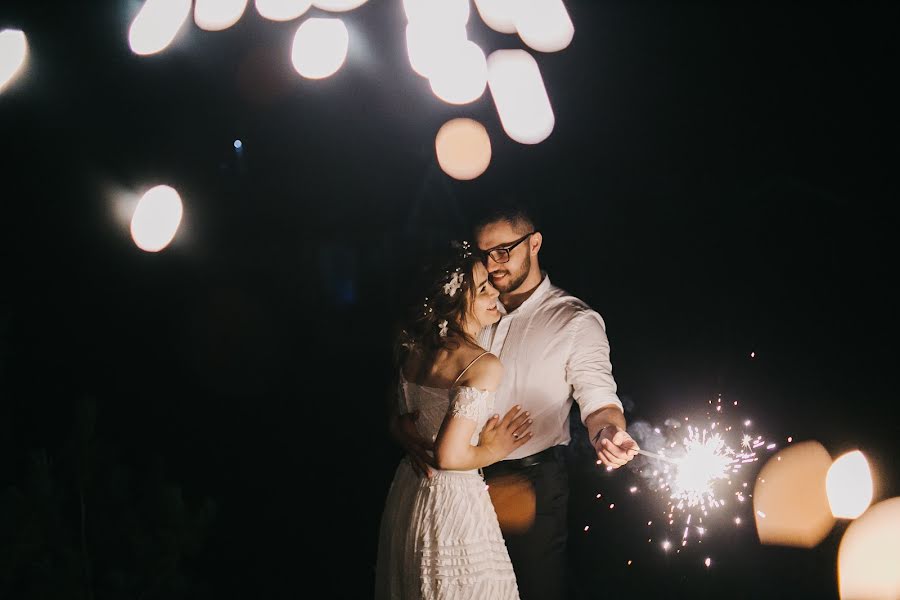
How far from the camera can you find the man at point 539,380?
2.60 m

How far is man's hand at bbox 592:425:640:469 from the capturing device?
7.53 feet

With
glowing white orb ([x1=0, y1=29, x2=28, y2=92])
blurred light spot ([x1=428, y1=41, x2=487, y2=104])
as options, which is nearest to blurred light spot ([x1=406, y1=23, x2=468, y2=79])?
blurred light spot ([x1=428, y1=41, x2=487, y2=104])

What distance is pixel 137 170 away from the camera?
12.1 ft

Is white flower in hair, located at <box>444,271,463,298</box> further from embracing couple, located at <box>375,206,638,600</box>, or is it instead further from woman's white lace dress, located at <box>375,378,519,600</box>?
woman's white lace dress, located at <box>375,378,519,600</box>

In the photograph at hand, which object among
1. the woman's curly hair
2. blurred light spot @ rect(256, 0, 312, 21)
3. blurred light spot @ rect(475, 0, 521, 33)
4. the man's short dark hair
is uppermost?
blurred light spot @ rect(256, 0, 312, 21)

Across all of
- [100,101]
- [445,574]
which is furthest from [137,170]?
[445,574]


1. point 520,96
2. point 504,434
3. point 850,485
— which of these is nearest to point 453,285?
point 504,434

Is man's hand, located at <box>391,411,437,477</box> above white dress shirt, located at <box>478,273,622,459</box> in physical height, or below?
below

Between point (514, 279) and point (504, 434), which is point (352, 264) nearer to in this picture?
point (514, 279)

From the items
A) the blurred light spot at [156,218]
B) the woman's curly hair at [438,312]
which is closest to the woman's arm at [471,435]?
the woman's curly hair at [438,312]

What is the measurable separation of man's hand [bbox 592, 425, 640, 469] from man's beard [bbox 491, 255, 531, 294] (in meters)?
0.64

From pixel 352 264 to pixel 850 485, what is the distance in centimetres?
256

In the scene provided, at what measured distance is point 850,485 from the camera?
346cm

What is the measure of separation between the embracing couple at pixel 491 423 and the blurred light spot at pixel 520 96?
2.96ft
